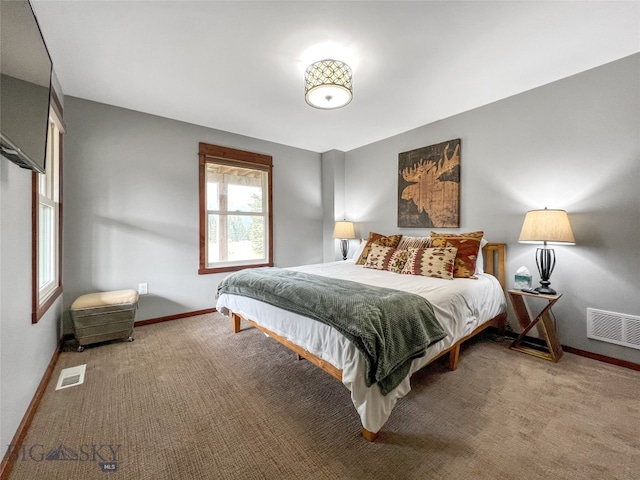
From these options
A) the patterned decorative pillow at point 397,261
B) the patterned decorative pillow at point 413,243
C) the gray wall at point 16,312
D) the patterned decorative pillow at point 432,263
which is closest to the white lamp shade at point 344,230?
the patterned decorative pillow at point 413,243

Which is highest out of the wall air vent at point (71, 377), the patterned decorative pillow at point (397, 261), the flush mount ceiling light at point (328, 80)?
the flush mount ceiling light at point (328, 80)

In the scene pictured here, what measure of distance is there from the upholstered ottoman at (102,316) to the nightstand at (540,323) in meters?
3.74

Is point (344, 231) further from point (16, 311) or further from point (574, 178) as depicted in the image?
point (16, 311)

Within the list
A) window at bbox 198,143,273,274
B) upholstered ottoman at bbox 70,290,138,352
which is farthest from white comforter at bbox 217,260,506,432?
window at bbox 198,143,273,274

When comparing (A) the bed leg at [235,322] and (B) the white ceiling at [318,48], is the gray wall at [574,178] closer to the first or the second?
(B) the white ceiling at [318,48]

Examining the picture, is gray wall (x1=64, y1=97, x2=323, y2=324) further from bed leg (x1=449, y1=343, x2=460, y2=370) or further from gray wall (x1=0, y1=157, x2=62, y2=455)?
bed leg (x1=449, y1=343, x2=460, y2=370)

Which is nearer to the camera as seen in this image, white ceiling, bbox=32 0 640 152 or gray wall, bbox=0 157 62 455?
gray wall, bbox=0 157 62 455

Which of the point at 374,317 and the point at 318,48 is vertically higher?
the point at 318,48

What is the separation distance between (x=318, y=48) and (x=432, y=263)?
217 cm

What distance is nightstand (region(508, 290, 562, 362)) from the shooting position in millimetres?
2328

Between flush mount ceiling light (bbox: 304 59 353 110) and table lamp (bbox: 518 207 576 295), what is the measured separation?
1961 millimetres

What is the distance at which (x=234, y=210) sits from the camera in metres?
3.99

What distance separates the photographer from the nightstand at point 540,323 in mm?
2328

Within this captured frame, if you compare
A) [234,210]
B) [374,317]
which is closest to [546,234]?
[374,317]
